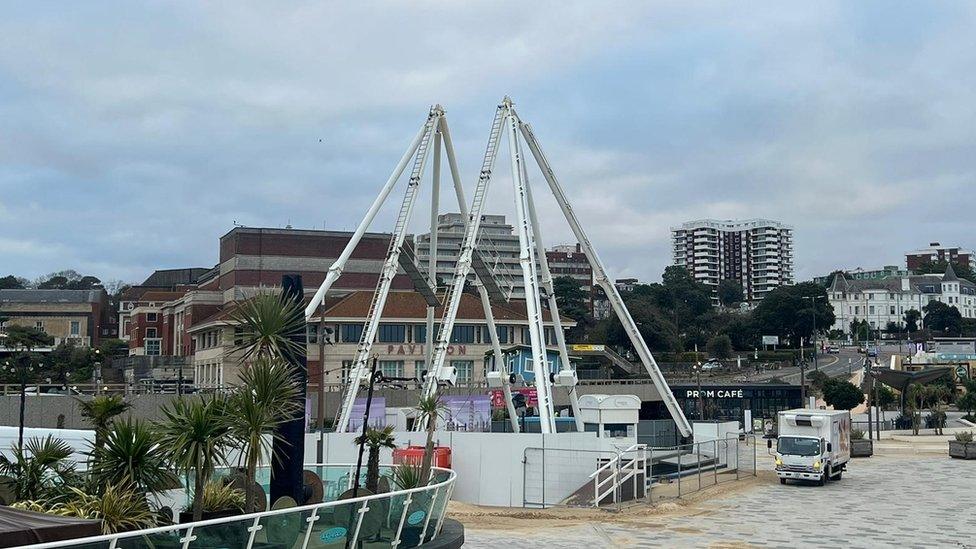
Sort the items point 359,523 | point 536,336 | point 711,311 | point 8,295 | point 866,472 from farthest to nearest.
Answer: point 711,311 → point 8,295 → point 866,472 → point 536,336 → point 359,523

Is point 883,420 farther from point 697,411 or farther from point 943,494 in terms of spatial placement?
point 943,494

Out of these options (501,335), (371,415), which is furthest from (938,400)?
(371,415)

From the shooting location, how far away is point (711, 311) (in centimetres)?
16812

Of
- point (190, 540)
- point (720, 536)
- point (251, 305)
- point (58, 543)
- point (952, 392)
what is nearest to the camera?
point (58, 543)

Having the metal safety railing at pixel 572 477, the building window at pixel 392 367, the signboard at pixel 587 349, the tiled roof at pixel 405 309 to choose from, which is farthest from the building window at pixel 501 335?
the metal safety railing at pixel 572 477

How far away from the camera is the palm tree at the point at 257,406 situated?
653 inches

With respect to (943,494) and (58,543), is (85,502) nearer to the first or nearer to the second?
(58,543)

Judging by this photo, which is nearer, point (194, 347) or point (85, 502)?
point (85, 502)

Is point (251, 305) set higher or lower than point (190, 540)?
higher

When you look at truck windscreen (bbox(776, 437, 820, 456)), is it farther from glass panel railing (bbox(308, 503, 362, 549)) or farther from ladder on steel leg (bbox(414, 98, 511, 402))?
glass panel railing (bbox(308, 503, 362, 549))

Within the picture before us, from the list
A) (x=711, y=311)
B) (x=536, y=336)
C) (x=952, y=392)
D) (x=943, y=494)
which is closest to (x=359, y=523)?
(x=536, y=336)

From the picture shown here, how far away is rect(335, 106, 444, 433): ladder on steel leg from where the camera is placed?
43562 mm

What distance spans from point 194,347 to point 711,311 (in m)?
97.4

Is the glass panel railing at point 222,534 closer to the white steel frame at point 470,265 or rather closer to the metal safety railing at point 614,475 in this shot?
the metal safety railing at point 614,475
